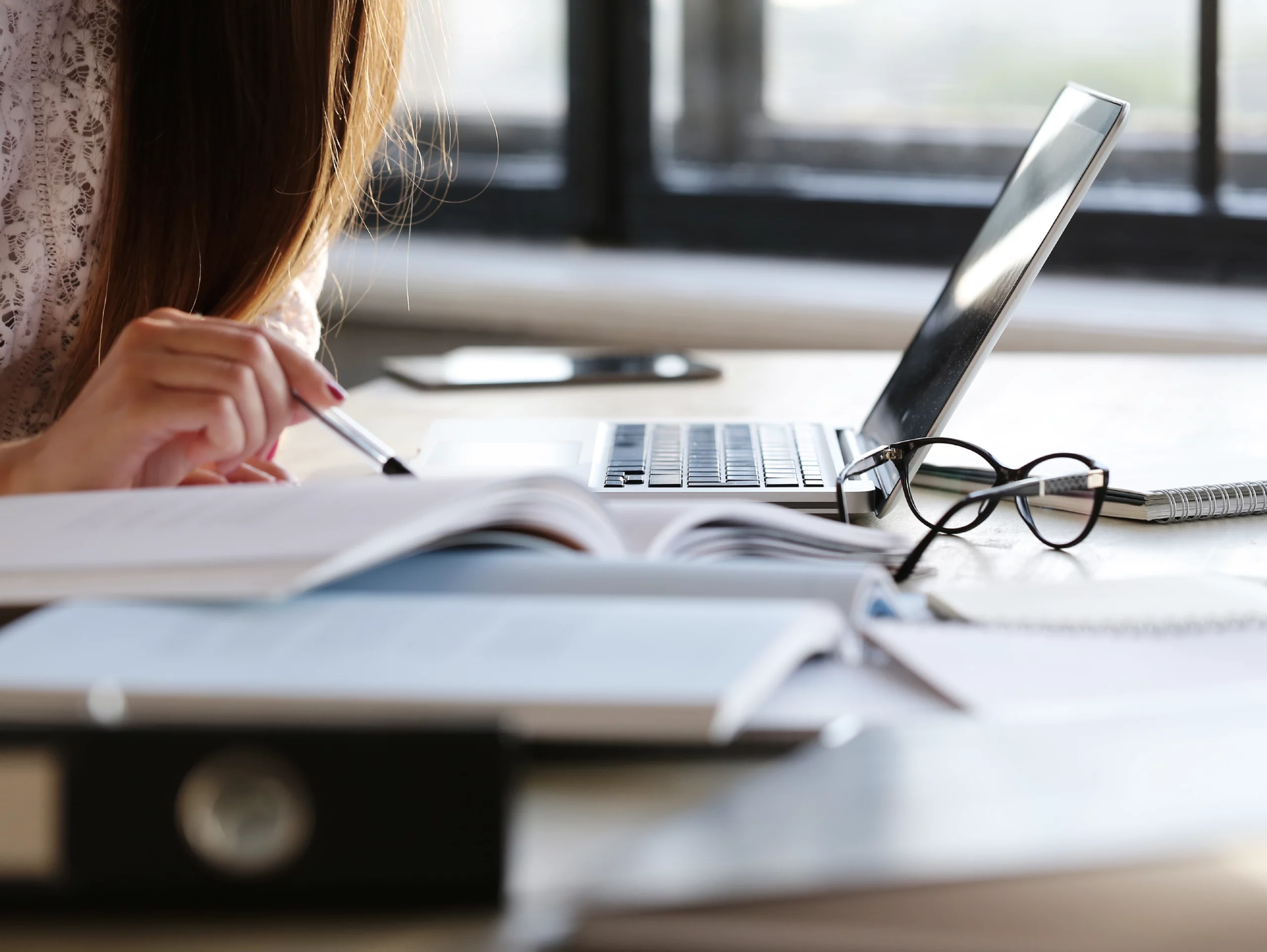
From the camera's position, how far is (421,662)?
1.13 feet

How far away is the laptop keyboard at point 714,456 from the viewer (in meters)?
0.74

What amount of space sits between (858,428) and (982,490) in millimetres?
230

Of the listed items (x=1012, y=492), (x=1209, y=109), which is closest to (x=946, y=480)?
(x=1012, y=492)

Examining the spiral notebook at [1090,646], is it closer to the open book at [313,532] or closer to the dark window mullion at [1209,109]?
the open book at [313,532]

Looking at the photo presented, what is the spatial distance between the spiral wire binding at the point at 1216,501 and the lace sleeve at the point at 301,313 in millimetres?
601

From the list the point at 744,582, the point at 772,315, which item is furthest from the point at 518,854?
the point at 772,315

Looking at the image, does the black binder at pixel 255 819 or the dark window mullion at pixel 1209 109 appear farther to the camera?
the dark window mullion at pixel 1209 109

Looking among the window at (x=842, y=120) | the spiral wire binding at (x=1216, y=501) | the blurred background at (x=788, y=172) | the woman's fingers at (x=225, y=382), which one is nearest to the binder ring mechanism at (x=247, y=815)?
the woman's fingers at (x=225, y=382)

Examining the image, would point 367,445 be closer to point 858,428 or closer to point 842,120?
point 858,428

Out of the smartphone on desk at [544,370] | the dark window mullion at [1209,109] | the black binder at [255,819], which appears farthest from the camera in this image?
the dark window mullion at [1209,109]

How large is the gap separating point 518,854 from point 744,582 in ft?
0.51

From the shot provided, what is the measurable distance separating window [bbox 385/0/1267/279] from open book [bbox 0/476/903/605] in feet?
4.59

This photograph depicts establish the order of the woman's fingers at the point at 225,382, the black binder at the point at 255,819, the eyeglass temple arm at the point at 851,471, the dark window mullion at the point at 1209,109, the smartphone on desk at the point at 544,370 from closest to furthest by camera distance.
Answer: the black binder at the point at 255,819
the woman's fingers at the point at 225,382
the eyeglass temple arm at the point at 851,471
the smartphone on desk at the point at 544,370
the dark window mullion at the point at 1209,109

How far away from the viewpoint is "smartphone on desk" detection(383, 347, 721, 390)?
3.82 feet
